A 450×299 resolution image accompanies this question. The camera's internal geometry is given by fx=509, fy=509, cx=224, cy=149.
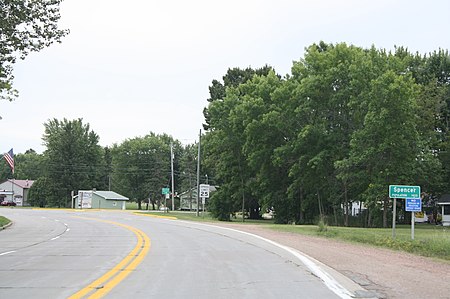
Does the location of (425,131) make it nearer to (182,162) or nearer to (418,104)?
(418,104)

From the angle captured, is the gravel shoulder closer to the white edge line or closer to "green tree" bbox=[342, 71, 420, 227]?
the white edge line

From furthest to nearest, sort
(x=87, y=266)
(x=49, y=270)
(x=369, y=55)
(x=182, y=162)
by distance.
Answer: (x=182, y=162)
(x=369, y=55)
(x=87, y=266)
(x=49, y=270)

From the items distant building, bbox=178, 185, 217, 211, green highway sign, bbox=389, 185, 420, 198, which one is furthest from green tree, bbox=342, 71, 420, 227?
distant building, bbox=178, 185, 217, 211

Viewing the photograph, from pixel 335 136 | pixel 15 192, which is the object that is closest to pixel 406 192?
pixel 335 136

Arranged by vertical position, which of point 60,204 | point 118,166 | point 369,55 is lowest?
point 60,204

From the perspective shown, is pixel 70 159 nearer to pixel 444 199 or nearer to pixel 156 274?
pixel 444 199

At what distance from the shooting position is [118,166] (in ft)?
396

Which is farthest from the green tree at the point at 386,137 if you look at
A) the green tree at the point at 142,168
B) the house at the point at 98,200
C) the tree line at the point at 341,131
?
the green tree at the point at 142,168

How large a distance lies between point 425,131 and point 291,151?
1305 centimetres

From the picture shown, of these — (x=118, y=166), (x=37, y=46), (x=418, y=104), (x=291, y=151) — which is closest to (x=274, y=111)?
(x=291, y=151)

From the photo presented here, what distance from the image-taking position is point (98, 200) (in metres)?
95.5

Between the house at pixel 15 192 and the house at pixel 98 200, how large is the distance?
27.7 metres

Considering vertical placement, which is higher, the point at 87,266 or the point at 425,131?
the point at 425,131

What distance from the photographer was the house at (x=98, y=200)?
90875mm
